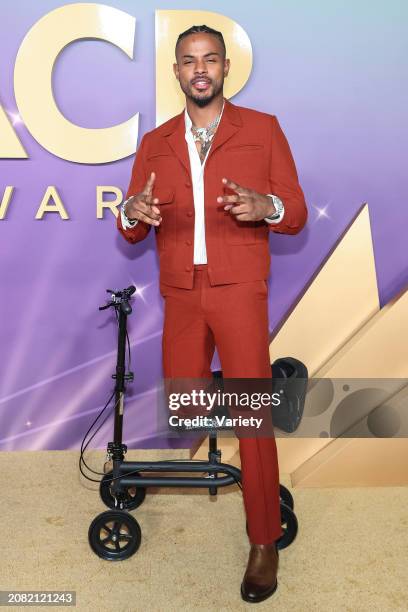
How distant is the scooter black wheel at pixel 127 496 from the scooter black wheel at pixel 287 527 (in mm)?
645

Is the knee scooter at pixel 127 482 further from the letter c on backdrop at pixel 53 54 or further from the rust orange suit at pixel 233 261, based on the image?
the letter c on backdrop at pixel 53 54

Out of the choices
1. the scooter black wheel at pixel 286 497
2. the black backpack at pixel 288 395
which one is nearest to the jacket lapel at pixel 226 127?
the black backpack at pixel 288 395

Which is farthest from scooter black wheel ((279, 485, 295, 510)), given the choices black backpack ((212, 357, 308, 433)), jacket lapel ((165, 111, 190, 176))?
jacket lapel ((165, 111, 190, 176))

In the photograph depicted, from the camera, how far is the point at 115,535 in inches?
100

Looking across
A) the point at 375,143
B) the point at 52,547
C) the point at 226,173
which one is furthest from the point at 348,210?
the point at 52,547

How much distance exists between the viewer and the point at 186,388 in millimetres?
2609

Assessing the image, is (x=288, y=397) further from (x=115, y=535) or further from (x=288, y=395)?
(x=115, y=535)

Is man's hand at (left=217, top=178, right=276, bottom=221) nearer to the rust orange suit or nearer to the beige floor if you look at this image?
the rust orange suit

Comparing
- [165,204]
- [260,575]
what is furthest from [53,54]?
[260,575]

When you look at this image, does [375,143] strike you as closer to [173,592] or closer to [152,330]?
[152,330]

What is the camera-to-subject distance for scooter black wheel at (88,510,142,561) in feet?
8.30

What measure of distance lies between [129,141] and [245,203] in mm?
1256

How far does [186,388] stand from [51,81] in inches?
64.2

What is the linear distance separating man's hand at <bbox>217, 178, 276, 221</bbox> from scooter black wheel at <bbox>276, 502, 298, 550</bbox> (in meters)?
1.19
